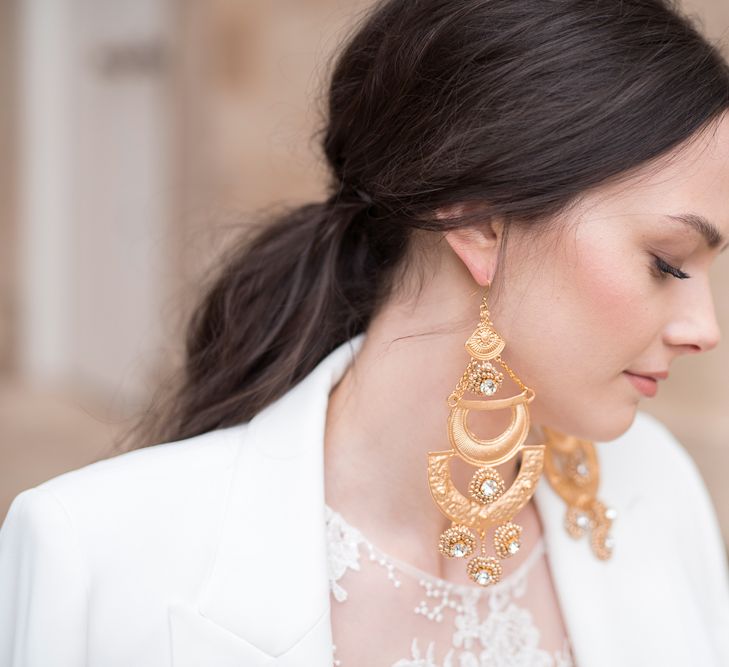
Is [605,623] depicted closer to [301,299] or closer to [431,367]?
[431,367]

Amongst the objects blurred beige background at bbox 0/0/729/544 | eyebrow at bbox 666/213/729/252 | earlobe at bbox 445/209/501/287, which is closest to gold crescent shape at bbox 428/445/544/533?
earlobe at bbox 445/209/501/287

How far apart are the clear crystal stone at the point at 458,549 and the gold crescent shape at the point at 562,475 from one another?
1.46 feet

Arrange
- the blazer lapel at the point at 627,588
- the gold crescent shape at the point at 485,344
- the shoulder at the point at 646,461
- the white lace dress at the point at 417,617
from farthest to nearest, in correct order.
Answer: the shoulder at the point at 646,461 < the blazer lapel at the point at 627,588 < the white lace dress at the point at 417,617 < the gold crescent shape at the point at 485,344

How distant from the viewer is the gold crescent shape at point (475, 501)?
1.52 metres

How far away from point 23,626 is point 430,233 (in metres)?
0.86

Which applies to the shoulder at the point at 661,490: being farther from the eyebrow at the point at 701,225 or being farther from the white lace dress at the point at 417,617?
the eyebrow at the point at 701,225

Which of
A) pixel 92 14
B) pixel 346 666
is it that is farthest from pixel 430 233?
pixel 92 14

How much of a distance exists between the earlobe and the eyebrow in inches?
10.3

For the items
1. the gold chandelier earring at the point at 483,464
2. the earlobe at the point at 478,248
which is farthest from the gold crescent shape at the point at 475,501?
the earlobe at the point at 478,248

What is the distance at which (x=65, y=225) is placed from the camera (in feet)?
21.1

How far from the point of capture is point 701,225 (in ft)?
4.65

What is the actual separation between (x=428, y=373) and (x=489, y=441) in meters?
0.16

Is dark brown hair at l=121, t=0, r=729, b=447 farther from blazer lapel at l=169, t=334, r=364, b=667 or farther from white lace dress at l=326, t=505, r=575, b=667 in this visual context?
white lace dress at l=326, t=505, r=575, b=667

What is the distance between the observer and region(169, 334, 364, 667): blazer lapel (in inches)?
55.1
